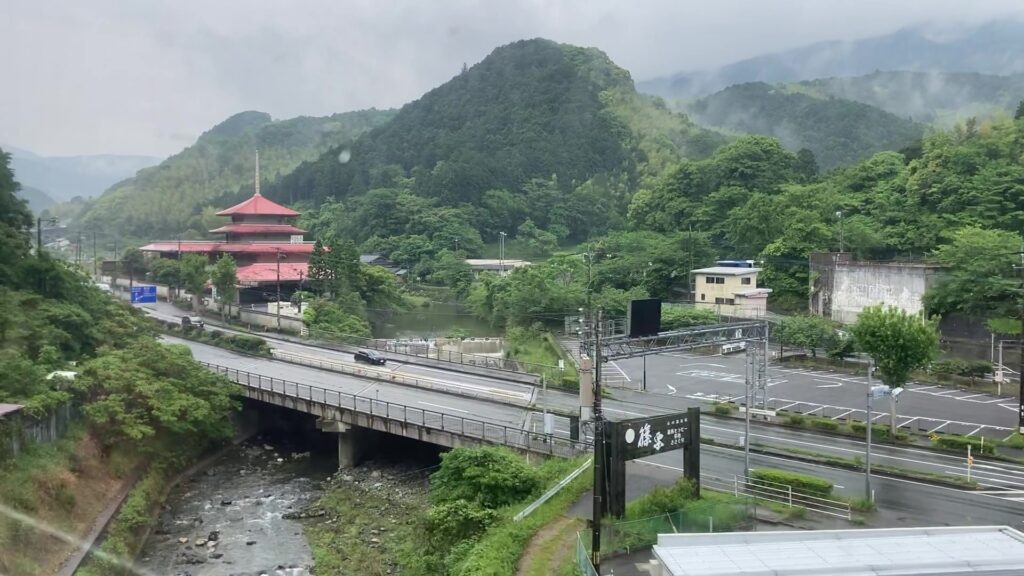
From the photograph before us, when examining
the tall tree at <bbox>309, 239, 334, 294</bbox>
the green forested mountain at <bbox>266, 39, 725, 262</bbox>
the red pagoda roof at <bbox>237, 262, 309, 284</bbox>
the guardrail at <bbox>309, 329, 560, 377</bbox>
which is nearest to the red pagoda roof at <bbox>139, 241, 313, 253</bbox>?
the red pagoda roof at <bbox>237, 262, 309, 284</bbox>

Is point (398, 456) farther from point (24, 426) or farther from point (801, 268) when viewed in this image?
point (801, 268)

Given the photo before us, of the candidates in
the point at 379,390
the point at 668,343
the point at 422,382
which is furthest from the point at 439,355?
the point at 668,343

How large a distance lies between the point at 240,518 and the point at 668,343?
514 inches

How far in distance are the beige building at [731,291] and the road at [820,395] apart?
265 inches

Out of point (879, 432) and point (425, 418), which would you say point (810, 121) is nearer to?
point (879, 432)

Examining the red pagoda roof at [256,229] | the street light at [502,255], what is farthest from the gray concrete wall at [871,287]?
the red pagoda roof at [256,229]

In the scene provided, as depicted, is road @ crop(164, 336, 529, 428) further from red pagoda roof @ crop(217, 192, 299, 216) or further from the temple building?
red pagoda roof @ crop(217, 192, 299, 216)

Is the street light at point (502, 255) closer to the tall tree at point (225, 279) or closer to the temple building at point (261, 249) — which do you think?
the temple building at point (261, 249)

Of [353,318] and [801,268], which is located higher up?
[801,268]

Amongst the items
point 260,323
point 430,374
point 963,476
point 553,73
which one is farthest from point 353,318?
point 553,73

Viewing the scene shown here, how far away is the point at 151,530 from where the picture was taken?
20875mm

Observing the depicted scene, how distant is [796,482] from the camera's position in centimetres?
1769

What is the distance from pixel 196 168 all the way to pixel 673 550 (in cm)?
14910

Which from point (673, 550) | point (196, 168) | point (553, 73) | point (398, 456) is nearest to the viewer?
point (673, 550)
